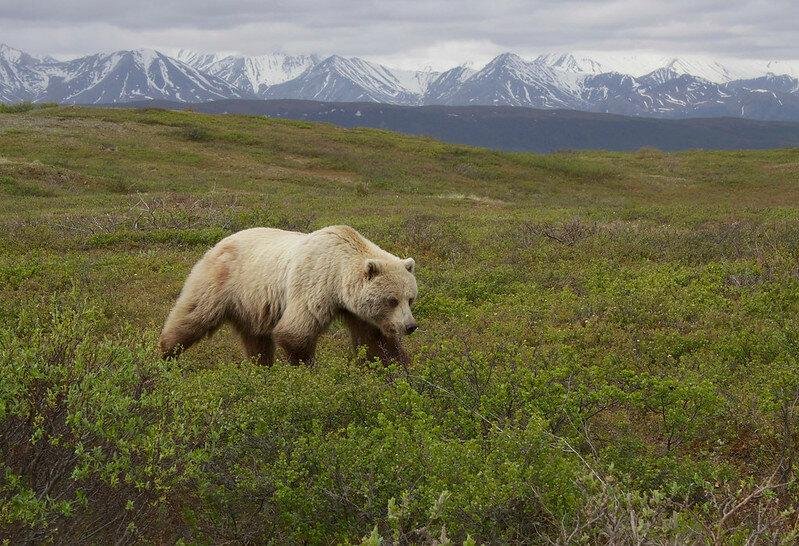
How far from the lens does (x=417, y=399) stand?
561 centimetres

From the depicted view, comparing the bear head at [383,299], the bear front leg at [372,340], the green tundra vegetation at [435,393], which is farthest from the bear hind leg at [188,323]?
the bear head at [383,299]

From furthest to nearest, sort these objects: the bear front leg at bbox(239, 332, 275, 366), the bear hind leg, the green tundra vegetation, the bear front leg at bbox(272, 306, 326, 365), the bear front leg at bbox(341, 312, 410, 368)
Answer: the bear front leg at bbox(239, 332, 275, 366)
the bear hind leg
the bear front leg at bbox(341, 312, 410, 368)
the bear front leg at bbox(272, 306, 326, 365)
the green tundra vegetation

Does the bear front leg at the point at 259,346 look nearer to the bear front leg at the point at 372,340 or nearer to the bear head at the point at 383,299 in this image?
the bear front leg at the point at 372,340

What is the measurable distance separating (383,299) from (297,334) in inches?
37.5

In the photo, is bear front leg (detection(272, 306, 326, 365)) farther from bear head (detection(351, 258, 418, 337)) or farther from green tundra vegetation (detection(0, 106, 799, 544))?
bear head (detection(351, 258, 418, 337))

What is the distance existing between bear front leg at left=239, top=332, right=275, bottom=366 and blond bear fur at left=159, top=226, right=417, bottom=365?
0.04 ft

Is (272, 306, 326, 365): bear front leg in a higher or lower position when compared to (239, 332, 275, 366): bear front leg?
higher

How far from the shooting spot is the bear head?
26.3 feet

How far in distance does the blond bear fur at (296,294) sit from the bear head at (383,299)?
0.01 metres

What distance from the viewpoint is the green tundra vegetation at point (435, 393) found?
160 inches

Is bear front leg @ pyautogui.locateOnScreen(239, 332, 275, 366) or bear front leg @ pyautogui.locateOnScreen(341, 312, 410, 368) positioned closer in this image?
bear front leg @ pyautogui.locateOnScreen(341, 312, 410, 368)

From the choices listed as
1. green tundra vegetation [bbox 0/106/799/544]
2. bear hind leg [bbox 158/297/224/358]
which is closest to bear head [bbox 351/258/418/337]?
green tundra vegetation [bbox 0/106/799/544]

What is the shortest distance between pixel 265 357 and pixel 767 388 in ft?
17.6

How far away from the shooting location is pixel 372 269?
26.7ft
